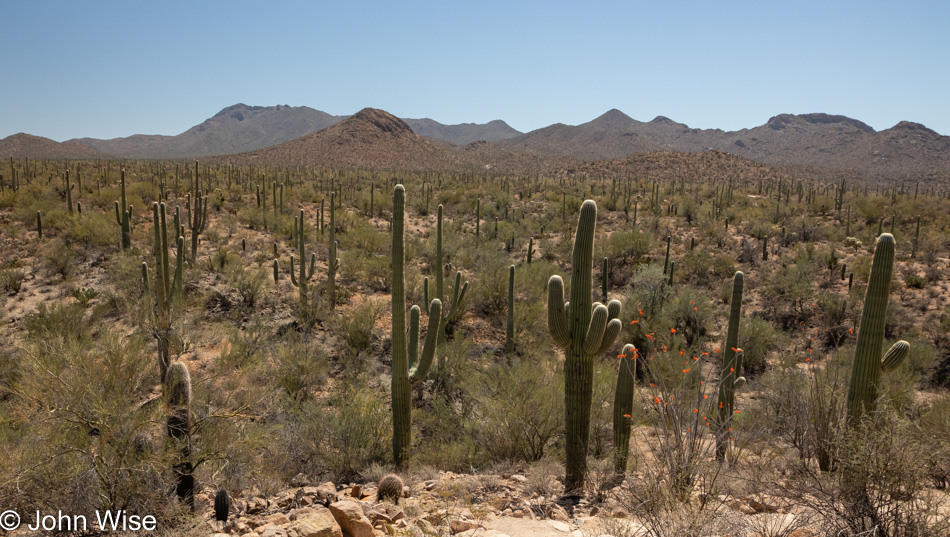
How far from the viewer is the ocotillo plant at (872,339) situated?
6.63m

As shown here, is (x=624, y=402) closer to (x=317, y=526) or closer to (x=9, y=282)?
(x=317, y=526)

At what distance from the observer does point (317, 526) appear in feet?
15.0

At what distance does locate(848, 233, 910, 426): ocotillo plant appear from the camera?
663 centimetres

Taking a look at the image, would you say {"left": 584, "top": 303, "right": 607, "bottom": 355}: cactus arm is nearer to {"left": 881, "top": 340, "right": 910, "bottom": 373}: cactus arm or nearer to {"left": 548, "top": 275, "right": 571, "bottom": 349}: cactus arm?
{"left": 548, "top": 275, "right": 571, "bottom": 349}: cactus arm

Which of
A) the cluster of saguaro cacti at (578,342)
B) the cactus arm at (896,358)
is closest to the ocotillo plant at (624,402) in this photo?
the cluster of saguaro cacti at (578,342)

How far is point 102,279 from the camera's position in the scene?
14430mm

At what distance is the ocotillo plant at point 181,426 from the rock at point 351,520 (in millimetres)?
1722

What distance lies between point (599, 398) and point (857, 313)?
36.4 ft

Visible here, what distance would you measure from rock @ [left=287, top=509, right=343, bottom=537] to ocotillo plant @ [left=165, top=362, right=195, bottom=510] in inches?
60.8

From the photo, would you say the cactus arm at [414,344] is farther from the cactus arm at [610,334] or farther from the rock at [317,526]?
the rock at [317,526]

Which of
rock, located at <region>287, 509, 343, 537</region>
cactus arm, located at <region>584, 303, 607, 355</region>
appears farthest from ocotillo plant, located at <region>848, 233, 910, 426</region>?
rock, located at <region>287, 509, 343, 537</region>

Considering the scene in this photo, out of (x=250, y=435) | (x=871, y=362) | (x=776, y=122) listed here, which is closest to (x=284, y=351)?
(x=250, y=435)

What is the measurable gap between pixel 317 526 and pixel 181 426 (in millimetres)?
2222

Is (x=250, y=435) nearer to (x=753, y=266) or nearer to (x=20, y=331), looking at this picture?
(x=20, y=331)
